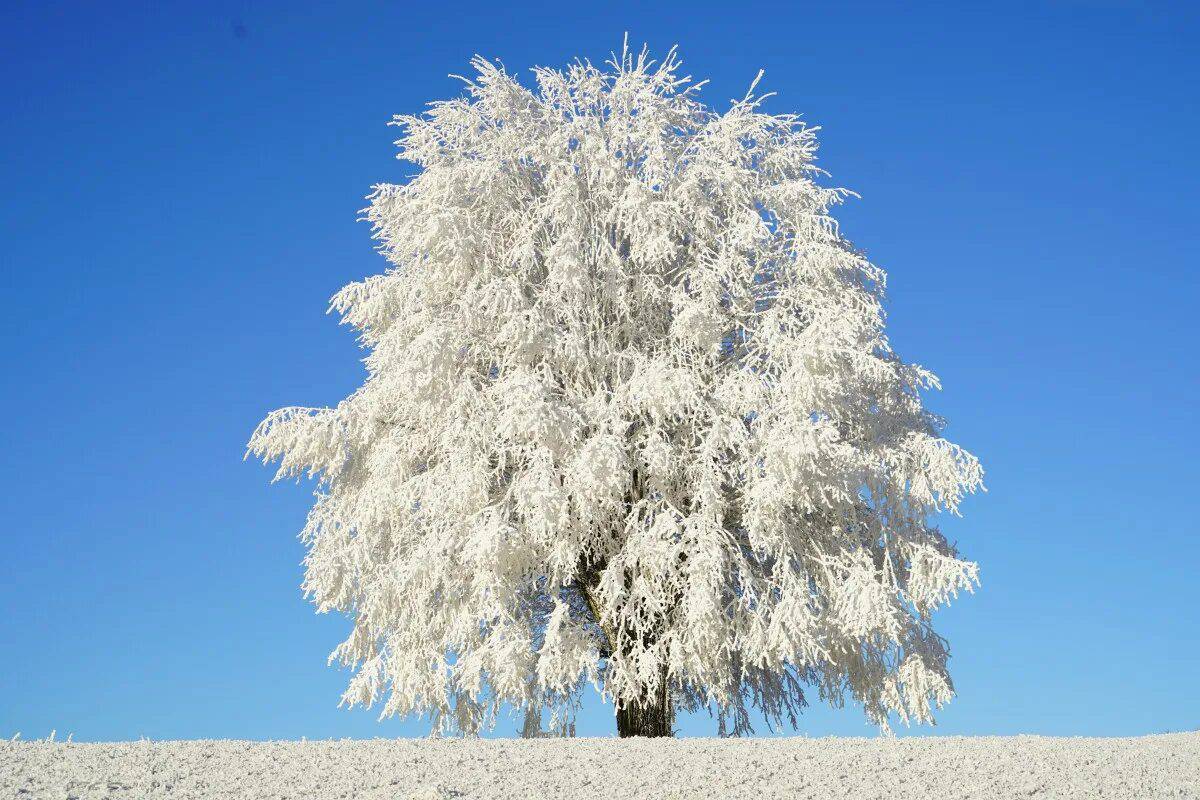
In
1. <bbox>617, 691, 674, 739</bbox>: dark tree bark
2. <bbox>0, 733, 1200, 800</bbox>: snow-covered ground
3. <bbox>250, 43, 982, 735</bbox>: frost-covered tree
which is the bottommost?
<bbox>0, 733, 1200, 800</bbox>: snow-covered ground

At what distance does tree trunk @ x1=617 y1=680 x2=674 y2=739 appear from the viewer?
49.9ft

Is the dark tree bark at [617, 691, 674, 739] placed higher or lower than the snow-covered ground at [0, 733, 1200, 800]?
higher

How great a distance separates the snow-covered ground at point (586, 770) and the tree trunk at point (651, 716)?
3.80 metres

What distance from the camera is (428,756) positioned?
10102mm

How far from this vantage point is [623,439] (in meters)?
14.6

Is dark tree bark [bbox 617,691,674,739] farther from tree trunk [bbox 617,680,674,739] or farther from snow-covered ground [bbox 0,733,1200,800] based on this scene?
snow-covered ground [bbox 0,733,1200,800]

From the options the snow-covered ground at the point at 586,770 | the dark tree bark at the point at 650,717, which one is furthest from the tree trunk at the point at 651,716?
the snow-covered ground at the point at 586,770

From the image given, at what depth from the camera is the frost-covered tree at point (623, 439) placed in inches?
569

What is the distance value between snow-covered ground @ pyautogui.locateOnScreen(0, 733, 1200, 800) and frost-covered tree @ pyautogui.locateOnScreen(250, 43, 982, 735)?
3236 millimetres

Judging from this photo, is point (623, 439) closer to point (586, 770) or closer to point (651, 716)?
point (651, 716)

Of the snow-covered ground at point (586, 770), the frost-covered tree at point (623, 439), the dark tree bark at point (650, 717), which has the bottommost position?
the snow-covered ground at point (586, 770)

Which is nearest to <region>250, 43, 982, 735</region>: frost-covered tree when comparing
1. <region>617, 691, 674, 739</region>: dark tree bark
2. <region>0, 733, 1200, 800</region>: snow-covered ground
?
<region>617, 691, 674, 739</region>: dark tree bark

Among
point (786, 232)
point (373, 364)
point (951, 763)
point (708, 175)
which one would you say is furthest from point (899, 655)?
point (373, 364)

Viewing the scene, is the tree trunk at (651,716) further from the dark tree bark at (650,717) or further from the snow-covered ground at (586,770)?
the snow-covered ground at (586,770)
